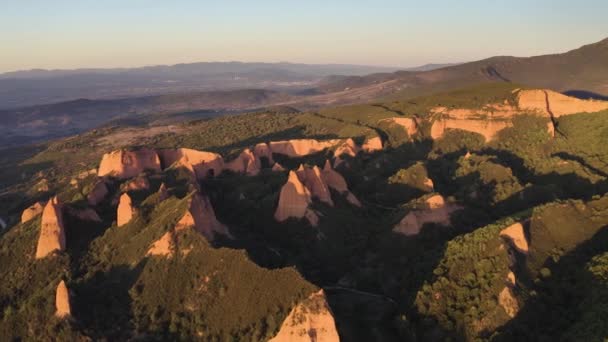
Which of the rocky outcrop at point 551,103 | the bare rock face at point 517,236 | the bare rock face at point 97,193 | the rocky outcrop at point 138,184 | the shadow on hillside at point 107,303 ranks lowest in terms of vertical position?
the shadow on hillside at point 107,303

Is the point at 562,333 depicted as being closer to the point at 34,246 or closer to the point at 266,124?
the point at 34,246

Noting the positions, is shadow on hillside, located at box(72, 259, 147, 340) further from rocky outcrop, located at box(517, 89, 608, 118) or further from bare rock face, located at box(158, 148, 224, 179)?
rocky outcrop, located at box(517, 89, 608, 118)

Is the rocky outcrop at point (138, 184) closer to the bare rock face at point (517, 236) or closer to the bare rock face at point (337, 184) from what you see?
the bare rock face at point (337, 184)

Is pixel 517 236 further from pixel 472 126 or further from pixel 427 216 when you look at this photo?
pixel 472 126

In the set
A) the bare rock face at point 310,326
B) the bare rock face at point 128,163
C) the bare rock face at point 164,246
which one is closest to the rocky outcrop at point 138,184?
the bare rock face at point 128,163

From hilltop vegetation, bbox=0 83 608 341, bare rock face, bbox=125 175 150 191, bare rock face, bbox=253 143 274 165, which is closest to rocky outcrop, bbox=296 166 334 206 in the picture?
hilltop vegetation, bbox=0 83 608 341

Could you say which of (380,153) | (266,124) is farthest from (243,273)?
(266,124)
